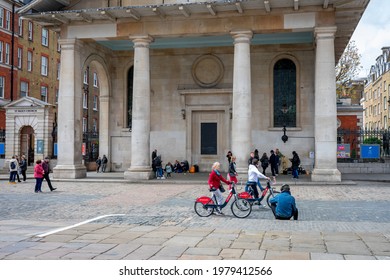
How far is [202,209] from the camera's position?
42.4 ft

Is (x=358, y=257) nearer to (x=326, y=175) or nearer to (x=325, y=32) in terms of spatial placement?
(x=326, y=175)

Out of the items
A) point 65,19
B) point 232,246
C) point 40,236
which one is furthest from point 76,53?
point 232,246

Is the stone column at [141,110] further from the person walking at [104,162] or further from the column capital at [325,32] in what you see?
the column capital at [325,32]

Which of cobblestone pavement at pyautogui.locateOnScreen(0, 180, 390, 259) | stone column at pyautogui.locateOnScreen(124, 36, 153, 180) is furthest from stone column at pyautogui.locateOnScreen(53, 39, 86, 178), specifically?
cobblestone pavement at pyautogui.locateOnScreen(0, 180, 390, 259)

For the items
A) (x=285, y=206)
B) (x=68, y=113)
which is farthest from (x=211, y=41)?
(x=285, y=206)

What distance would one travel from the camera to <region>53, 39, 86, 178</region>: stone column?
2550 cm

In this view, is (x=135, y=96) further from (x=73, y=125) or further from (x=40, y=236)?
(x=40, y=236)

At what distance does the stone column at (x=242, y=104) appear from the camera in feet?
76.7

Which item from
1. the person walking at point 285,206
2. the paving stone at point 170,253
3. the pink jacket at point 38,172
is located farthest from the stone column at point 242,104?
the paving stone at point 170,253

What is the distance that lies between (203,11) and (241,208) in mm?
13564

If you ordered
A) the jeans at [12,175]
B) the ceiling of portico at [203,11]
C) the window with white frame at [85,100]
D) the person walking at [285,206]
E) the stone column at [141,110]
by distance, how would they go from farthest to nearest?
the window with white frame at [85,100] → the stone column at [141,110] → the jeans at [12,175] → the ceiling of portico at [203,11] → the person walking at [285,206]

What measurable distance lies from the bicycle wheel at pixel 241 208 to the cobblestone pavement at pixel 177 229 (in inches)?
7.5

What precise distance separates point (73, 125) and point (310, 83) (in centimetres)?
1394

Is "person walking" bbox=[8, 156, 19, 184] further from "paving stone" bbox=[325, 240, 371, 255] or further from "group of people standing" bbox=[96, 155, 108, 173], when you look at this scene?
"paving stone" bbox=[325, 240, 371, 255]
